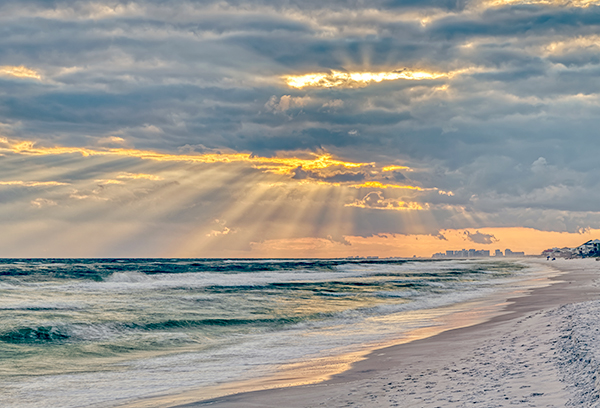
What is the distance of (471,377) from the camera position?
33.8 ft

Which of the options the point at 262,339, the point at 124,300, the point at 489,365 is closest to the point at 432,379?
the point at 489,365

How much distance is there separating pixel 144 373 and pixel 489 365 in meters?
8.81

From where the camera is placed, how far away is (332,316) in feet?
88.9

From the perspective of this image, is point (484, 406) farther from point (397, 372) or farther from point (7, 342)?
point (7, 342)

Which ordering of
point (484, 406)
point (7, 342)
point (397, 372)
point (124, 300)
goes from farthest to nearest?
point (124, 300)
point (7, 342)
point (397, 372)
point (484, 406)

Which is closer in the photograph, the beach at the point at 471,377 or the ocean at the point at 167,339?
the beach at the point at 471,377

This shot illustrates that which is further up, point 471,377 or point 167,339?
point 471,377

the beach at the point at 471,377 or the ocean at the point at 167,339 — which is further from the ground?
the beach at the point at 471,377

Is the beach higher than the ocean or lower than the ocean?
higher

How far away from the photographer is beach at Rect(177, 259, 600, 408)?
850 centimetres

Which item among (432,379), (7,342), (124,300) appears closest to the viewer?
(432,379)

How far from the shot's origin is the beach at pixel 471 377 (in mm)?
8500

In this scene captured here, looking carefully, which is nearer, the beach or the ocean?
the beach

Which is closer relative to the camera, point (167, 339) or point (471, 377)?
point (471, 377)
